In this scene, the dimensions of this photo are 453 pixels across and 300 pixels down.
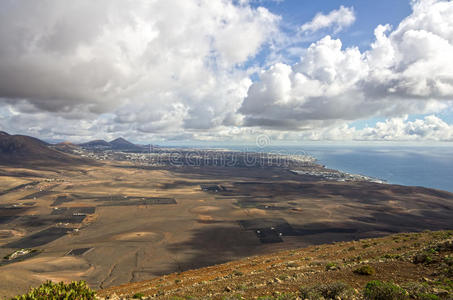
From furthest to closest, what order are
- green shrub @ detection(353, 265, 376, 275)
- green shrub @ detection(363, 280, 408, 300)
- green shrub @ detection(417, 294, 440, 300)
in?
1. green shrub @ detection(353, 265, 376, 275)
2. green shrub @ detection(363, 280, 408, 300)
3. green shrub @ detection(417, 294, 440, 300)

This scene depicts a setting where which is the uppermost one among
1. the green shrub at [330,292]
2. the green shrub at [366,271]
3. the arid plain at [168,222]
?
the green shrub at [330,292]

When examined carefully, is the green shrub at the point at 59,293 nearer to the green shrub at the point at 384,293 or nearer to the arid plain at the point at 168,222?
the green shrub at the point at 384,293

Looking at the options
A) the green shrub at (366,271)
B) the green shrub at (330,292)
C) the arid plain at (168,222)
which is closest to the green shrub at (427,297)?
the green shrub at (330,292)

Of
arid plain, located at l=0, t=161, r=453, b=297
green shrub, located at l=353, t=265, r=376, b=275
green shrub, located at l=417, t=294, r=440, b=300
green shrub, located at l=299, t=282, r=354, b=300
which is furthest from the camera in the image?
arid plain, located at l=0, t=161, r=453, b=297

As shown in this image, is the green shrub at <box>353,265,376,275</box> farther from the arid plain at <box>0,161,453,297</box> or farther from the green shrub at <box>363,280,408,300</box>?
the arid plain at <box>0,161,453,297</box>

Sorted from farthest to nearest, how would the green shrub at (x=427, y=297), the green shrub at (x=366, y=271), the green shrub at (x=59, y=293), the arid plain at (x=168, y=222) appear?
the arid plain at (x=168, y=222) → the green shrub at (x=366, y=271) → the green shrub at (x=59, y=293) → the green shrub at (x=427, y=297)

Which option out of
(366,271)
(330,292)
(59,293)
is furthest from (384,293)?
(59,293)

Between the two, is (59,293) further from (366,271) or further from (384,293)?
(366,271)

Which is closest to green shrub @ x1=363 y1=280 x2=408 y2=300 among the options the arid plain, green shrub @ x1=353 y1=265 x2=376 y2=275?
green shrub @ x1=353 y1=265 x2=376 y2=275

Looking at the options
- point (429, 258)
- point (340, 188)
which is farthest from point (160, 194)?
point (429, 258)
